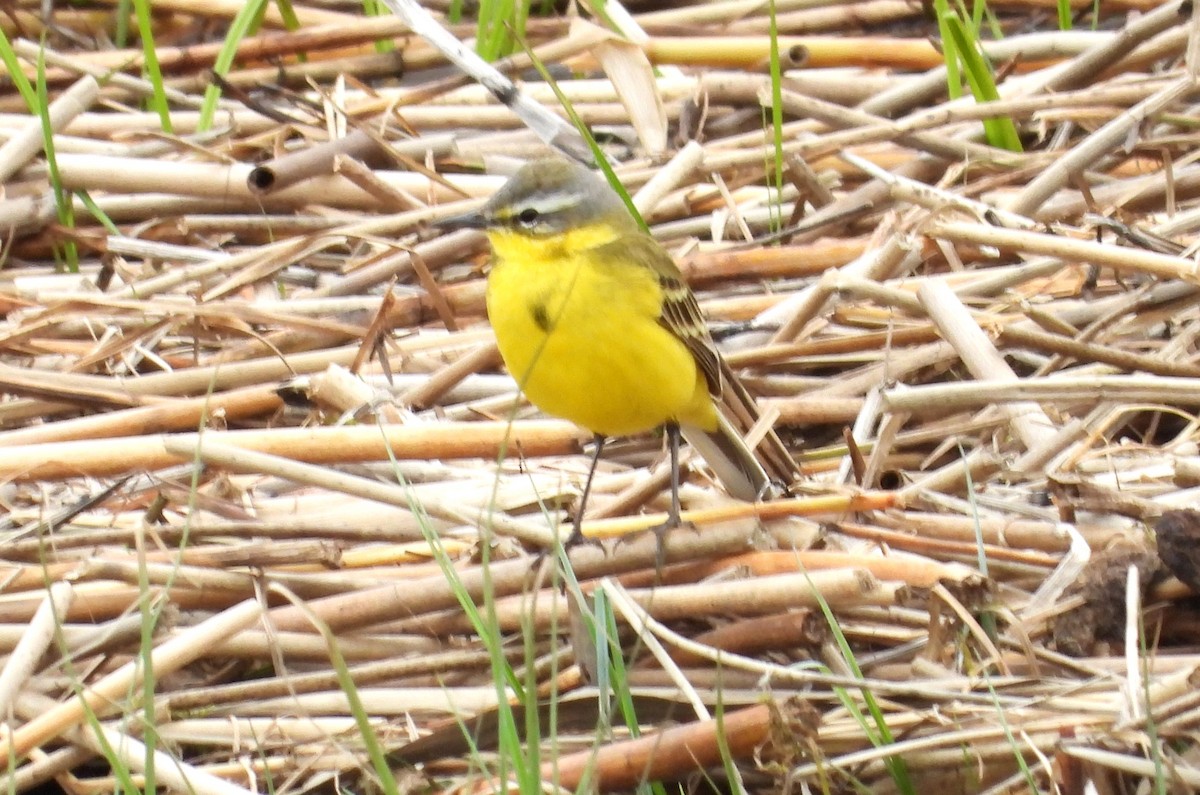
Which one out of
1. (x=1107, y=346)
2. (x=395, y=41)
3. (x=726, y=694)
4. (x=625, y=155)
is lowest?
(x=726, y=694)

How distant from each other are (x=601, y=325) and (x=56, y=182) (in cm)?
241

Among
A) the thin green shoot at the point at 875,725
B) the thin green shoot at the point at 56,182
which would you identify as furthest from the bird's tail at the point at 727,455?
the thin green shoot at the point at 56,182

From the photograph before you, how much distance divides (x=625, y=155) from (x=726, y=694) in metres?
3.20

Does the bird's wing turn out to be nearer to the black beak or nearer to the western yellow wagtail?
the western yellow wagtail

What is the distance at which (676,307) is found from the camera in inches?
173

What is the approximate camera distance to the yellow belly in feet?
13.0

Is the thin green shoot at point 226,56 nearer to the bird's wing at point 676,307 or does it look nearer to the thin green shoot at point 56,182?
the thin green shoot at point 56,182

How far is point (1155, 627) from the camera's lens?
3.30 meters

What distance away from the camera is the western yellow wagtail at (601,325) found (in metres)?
3.98

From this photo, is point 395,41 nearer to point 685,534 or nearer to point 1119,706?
point 685,534

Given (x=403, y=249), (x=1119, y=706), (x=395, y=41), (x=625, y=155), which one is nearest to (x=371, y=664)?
(x=1119, y=706)

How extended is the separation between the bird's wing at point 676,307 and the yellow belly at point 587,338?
0.06m

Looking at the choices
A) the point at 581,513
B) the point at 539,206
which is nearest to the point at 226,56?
the point at 539,206

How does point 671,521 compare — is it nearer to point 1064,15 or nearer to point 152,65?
point 152,65
